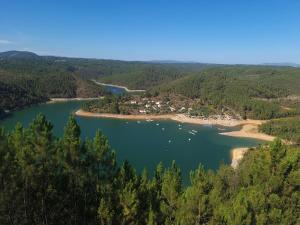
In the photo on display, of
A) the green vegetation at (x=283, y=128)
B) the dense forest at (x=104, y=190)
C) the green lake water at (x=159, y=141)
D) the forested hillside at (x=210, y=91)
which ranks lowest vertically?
the green lake water at (x=159, y=141)

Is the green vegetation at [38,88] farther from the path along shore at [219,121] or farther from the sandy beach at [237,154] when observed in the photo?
the sandy beach at [237,154]

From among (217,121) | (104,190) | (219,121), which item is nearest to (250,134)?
(219,121)

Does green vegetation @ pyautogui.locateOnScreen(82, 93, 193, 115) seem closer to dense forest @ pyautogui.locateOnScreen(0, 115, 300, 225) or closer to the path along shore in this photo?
the path along shore

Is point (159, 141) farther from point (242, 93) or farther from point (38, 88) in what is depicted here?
point (38, 88)

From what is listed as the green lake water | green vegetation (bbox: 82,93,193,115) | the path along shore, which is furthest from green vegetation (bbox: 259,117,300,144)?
green vegetation (bbox: 82,93,193,115)

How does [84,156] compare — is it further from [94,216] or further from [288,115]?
[288,115]

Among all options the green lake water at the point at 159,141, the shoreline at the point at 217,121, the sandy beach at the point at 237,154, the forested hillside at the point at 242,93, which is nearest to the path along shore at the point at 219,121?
the shoreline at the point at 217,121
